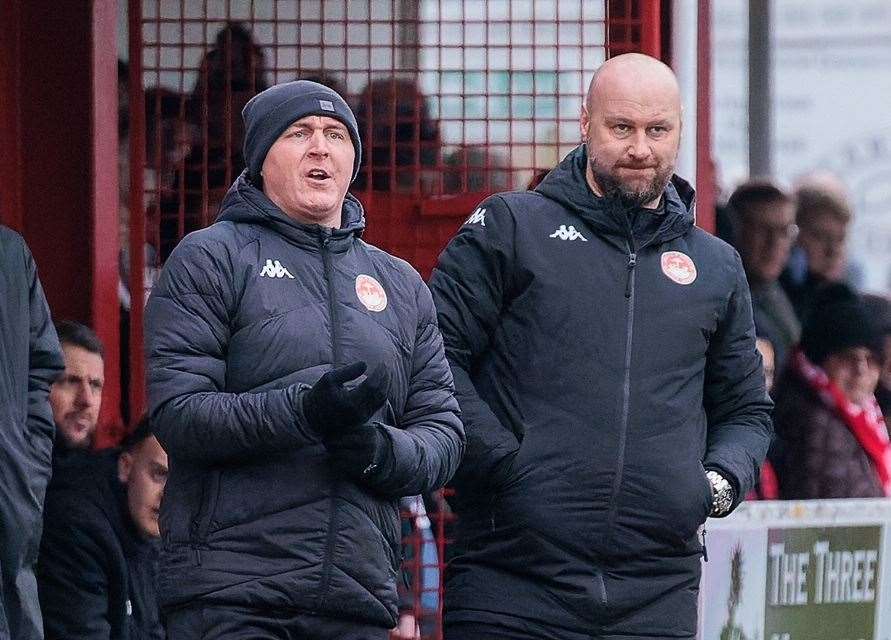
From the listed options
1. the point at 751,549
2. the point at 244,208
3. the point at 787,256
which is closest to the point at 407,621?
the point at 751,549

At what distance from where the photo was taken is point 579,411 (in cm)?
464

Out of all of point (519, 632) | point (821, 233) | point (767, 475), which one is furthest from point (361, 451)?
point (821, 233)

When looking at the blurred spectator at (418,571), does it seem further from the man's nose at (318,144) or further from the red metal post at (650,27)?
the man's nose at (318,144)

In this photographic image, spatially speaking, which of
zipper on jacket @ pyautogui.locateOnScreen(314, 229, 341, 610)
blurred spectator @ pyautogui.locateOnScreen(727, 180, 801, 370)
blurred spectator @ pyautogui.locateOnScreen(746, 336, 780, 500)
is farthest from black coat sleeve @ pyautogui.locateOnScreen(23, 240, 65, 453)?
blurred spectator @ pyautogui.locateOnScreen(727, 180, 801, 370)

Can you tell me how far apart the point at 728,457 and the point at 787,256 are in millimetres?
3414

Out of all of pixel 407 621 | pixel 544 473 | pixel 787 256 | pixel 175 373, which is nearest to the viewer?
pixel 175 373

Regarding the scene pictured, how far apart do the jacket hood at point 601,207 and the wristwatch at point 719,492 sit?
547 millimetres

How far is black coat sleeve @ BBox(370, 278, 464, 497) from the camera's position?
4.12 metres

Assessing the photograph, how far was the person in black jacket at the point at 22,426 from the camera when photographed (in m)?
5.21

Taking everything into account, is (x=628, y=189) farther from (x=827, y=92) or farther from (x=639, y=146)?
(x=827, y=92)

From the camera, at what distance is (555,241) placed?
15.5 feet

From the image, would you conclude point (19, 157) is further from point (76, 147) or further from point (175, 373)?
point (175, 373)

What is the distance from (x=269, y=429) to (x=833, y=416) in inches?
144

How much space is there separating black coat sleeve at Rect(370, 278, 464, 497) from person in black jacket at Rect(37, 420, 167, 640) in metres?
1.72
